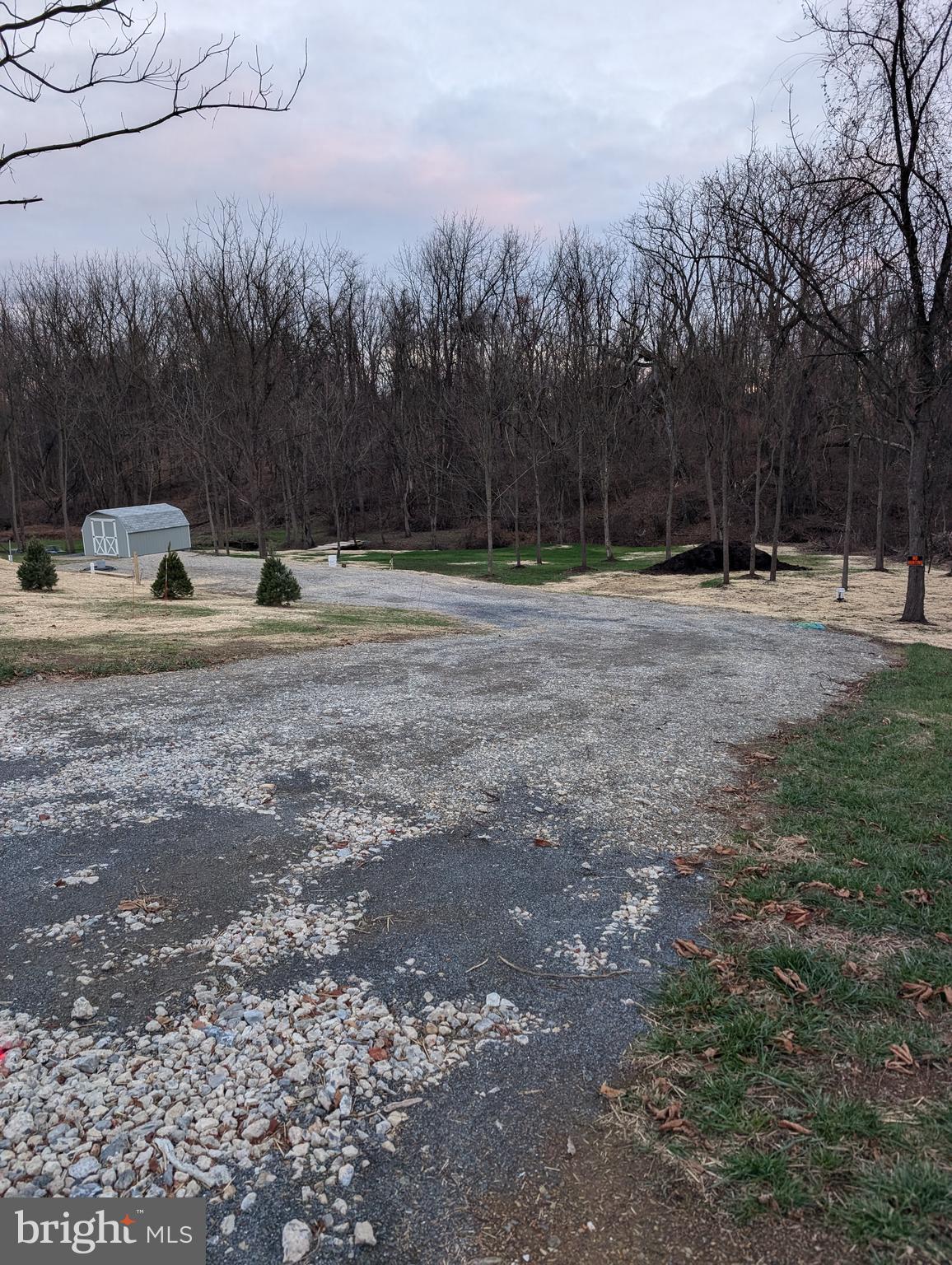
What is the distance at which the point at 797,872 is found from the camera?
4.48 m

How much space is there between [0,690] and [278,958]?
22.9 ft

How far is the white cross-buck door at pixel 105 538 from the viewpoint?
3284 cm

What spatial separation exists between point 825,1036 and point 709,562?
27.1 metres

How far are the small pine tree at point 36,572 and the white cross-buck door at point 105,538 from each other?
13.7 metres

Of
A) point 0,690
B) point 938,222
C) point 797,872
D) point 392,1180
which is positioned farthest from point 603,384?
point 392,1180

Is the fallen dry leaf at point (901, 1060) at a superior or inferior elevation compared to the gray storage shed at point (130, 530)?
inferior

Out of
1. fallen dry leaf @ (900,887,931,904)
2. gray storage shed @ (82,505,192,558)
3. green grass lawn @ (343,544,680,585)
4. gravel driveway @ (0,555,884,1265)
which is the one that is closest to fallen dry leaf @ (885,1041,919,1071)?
gravel driveway @ (0,555,884,1265)

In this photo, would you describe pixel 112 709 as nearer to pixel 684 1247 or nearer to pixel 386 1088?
pixel 386 1088

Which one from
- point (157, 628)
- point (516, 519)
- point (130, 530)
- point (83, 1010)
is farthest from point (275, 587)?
point (516, 519)

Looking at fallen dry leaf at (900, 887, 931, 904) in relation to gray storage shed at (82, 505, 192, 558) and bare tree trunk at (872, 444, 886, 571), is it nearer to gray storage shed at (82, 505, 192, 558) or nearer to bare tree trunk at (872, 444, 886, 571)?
bare tree trunk at (872, 444, 886, 571)

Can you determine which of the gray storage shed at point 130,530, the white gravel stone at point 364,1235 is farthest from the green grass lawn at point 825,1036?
the gray storage shed at point 130,530

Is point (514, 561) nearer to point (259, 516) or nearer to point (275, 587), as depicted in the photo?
point (259, 516)

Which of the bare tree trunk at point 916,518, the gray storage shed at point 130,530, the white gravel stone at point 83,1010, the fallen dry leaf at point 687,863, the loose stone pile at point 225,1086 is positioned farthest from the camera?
the gray storage shed at point 130,530

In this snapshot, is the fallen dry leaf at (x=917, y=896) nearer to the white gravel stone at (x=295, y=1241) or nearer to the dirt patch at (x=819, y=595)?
the white gravel stone at (x=295, y=1241)
